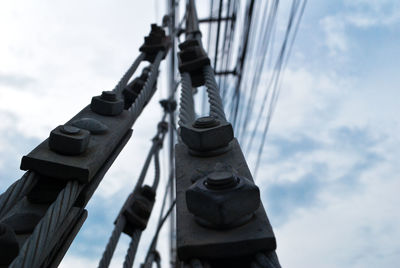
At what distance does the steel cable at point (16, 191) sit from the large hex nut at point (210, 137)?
1.13ft

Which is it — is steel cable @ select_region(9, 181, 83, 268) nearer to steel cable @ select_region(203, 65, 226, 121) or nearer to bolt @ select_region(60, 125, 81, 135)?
→ bolt @ select_region(60, 125, 81, 135)

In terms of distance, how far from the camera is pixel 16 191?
750 mm

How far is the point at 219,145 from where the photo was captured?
866mm

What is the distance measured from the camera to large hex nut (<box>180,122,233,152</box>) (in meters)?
0.86

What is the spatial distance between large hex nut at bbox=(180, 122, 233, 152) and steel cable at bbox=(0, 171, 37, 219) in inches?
13.6

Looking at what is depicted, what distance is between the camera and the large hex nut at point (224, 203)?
2.11ft

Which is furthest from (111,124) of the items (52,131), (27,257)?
(27,257)

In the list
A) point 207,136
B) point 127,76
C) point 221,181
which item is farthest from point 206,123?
point 127,76

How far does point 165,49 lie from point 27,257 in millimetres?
1490

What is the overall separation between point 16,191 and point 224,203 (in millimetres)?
410

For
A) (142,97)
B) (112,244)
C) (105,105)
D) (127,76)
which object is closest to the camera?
(105,105)

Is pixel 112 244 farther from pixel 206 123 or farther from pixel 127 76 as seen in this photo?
pixel 206 123

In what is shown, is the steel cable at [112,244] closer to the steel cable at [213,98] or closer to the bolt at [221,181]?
the steel cable at [213,98]

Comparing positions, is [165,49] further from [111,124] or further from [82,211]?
[82,211]
